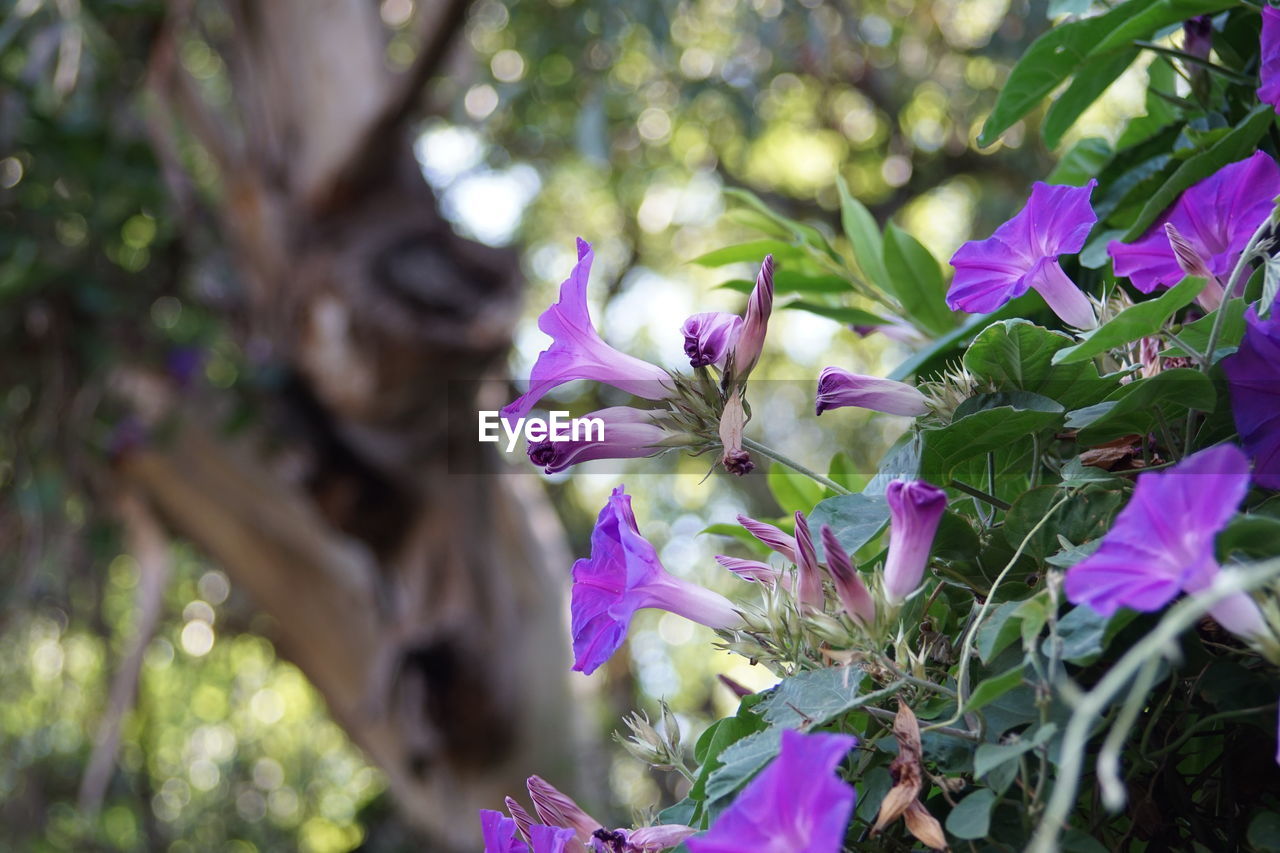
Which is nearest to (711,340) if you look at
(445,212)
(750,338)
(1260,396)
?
(750,338)

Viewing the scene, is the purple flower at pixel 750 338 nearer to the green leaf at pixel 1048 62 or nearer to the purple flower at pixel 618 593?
the purple flower at pixel 618 593

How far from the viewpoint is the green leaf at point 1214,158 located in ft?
1.81

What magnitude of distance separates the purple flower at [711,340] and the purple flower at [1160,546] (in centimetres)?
20

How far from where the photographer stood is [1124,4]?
650 millimetres

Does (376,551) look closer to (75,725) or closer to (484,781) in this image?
(484,781)

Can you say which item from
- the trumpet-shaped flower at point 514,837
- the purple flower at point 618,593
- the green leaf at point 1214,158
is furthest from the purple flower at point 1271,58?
the trumpet-shaped flower at point 514,837

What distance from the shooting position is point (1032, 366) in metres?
0.48

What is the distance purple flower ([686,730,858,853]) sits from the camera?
0.35 meters

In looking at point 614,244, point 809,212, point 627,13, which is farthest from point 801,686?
point 614,244

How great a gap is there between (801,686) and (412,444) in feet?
9.64

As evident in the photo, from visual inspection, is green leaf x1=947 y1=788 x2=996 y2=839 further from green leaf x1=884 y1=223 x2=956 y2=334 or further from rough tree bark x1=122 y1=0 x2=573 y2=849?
rough tree bark x1=122 y1=0 x2=573 y2=849

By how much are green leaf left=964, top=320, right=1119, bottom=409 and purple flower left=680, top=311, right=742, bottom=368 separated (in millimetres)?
107

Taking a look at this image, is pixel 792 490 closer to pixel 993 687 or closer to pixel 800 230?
pixel 800 230

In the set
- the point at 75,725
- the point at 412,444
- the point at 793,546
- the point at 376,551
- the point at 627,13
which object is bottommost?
the point at 75,725
